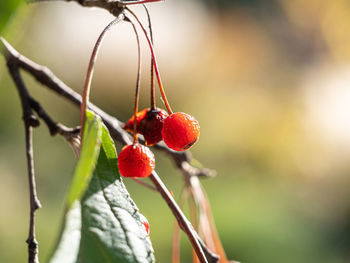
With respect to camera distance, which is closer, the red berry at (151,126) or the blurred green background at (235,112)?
the red berry at (151,126)

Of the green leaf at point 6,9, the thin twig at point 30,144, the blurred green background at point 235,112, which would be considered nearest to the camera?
the green leaf at point 6,9

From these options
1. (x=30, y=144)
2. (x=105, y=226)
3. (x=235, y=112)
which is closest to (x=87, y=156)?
(x=105, y=226)

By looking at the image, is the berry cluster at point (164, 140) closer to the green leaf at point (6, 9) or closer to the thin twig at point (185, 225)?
the thin twig at point (185, 225)

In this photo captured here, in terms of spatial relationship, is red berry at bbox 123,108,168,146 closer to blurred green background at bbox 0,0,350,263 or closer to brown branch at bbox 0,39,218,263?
brown branch at bbox 0,39,218,263

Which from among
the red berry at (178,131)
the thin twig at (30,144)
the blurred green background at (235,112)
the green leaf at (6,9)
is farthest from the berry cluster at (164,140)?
the blurred green background at (235,112)

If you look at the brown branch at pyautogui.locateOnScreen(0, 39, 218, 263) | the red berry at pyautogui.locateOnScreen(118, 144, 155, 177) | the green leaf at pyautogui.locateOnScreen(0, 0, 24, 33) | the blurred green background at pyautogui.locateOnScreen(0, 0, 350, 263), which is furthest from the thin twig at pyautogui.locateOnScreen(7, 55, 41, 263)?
the blurred green background at pyautogui.locateOnScreen(0, 0, 350, 263)

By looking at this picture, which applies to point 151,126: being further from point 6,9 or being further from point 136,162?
point 6,9
